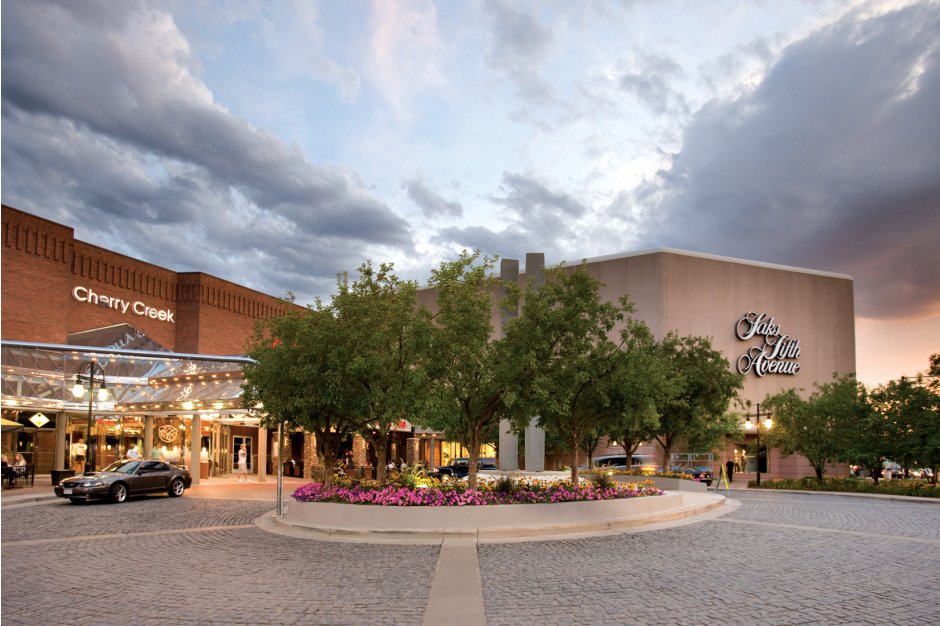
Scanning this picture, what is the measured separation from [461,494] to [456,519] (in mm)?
1240

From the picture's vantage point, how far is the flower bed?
59.0ft

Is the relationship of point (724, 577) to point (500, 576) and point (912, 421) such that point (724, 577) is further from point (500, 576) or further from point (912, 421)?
point (912, 421)

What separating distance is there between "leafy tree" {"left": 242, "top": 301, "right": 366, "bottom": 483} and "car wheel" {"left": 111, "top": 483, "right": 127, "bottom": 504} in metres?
7.05

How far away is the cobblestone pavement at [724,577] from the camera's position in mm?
9312

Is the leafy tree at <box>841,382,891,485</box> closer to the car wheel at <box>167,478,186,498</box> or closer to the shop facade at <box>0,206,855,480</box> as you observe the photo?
the shop facade at <box>0,206,855,480</box>

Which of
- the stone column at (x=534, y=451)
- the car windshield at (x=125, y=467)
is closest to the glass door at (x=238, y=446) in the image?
the car windshield at (x=125, y=467)

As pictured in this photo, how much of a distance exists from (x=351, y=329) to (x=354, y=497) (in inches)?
219

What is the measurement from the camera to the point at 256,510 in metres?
24.2

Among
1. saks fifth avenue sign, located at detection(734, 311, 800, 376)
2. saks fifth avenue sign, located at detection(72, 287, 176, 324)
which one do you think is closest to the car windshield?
saks fifth avenue sign, located at detection(72, 287, 176, 324)

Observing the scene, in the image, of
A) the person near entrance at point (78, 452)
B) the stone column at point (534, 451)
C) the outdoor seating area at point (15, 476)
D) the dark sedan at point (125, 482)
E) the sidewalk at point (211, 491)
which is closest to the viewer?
the dark sedan at point (125, 482)

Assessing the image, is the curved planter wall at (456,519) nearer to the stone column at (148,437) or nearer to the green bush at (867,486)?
the green bush at (867,486)

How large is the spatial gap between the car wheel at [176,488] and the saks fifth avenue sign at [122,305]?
23551 millimetres

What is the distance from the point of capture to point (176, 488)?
29922 mm

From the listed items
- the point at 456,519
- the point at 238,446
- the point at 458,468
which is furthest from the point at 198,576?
the point at 238,446
